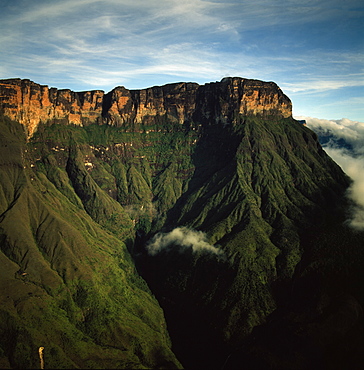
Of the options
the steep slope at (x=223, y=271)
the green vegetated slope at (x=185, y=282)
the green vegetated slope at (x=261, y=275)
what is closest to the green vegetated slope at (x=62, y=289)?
the green vegetated slope at (x=185, y=282)

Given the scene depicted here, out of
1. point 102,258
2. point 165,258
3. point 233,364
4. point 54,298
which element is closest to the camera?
point 233,364

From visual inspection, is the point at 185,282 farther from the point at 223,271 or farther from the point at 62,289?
the point at 62,289

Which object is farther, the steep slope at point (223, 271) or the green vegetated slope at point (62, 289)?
the steep slope at point (223, 271)

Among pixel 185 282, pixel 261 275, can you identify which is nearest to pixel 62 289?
pixel 185 282

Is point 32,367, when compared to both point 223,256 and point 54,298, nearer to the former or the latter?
point 54,298

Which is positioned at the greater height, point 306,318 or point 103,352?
point 306,318

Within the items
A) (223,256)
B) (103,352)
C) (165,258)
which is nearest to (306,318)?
(223,256)

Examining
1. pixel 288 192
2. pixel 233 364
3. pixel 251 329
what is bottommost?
pixel 233 364

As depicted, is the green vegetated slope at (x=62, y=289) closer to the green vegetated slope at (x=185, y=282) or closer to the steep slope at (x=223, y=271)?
the green vegetated slope at (x=185, y=282)

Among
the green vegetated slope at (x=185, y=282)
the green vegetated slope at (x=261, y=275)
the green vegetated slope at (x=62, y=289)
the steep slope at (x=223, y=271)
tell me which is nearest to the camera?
the green vegetated slope at (x=62, y=289)
